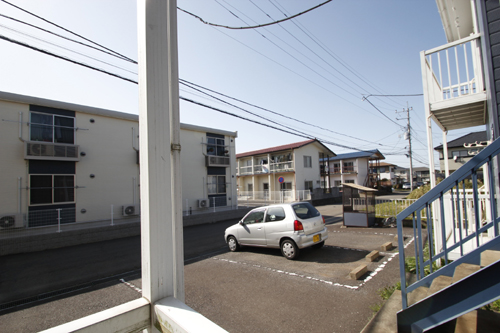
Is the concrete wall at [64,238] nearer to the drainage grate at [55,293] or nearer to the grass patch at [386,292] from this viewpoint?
the drainage grate at [55,293]

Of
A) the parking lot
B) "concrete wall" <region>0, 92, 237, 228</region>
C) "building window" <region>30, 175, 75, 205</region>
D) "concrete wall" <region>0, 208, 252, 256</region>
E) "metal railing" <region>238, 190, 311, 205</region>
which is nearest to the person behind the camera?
the parking lot

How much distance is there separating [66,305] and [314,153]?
2954 cm

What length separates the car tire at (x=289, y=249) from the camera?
658cm

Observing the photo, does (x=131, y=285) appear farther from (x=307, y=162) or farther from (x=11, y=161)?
(x=307, y=162)

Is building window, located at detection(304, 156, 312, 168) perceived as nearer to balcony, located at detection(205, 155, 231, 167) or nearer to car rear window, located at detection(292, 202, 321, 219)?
balcony, located at detection(205, 155, 231, 167)

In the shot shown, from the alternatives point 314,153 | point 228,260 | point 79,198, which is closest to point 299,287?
point 228,260

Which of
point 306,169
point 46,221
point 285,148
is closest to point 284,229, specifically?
point 46,221

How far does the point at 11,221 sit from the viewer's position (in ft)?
32.4

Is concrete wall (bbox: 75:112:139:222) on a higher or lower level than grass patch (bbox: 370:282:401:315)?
higher

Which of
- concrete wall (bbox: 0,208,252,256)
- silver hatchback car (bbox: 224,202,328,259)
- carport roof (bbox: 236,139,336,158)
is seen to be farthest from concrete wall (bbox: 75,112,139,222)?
carport roof (bbox: 236,139,336,158)

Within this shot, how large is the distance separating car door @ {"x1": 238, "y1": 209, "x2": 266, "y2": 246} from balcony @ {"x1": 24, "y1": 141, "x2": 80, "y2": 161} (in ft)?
31.6

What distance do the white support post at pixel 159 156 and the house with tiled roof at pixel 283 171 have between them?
954 inches

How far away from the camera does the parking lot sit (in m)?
3.71

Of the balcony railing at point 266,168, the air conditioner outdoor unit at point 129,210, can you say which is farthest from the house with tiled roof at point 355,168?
the air conditioner outdoor unit at point 129,210
